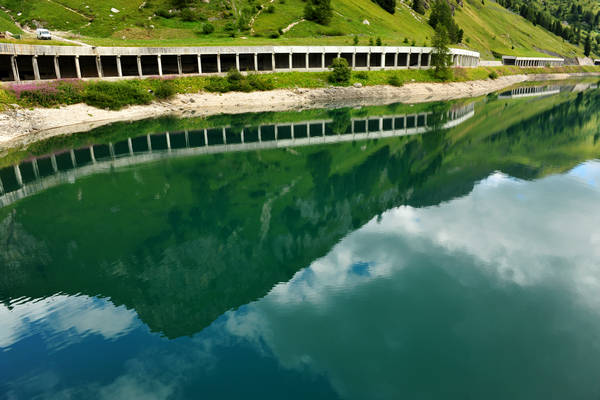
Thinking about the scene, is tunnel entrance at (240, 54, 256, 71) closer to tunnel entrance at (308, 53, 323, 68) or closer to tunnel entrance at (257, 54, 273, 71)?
tunnel entrance at (257, 54, 273, 71)

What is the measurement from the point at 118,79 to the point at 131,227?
2573 inches

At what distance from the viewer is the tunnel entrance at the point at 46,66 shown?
77875mm

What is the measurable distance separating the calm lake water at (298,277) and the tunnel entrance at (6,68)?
36833 millimetres

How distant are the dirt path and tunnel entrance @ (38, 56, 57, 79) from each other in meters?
20.1

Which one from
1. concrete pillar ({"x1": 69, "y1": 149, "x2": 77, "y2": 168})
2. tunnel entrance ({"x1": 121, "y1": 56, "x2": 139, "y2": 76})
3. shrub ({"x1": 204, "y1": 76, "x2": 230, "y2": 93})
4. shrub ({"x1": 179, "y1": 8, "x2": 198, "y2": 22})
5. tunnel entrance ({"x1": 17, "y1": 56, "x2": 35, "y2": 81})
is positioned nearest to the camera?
concrete pillar ({"x1": 69, "y1": 149, "x2": 77, "y2": 168})

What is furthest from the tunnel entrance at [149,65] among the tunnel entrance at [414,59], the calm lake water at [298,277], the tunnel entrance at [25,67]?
the tunnel entrance at [414,59]

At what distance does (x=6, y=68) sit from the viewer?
71312 millimetres

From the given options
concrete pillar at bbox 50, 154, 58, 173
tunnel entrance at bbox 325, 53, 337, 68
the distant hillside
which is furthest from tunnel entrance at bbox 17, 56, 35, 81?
tunnel entrance at bbox 325, 53, 337, 68

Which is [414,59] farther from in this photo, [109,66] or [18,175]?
[18,175]

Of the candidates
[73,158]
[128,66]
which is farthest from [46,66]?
[73,158]

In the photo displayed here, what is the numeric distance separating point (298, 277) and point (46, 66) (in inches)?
3273

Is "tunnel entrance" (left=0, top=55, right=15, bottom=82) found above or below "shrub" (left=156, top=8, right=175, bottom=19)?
below

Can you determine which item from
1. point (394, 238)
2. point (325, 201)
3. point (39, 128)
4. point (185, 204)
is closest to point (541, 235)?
point (394, 238)

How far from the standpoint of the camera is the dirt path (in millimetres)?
55875
